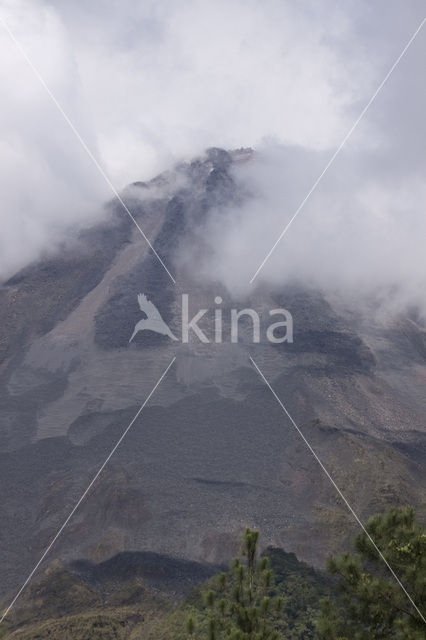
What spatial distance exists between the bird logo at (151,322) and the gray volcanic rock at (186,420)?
2.26ft

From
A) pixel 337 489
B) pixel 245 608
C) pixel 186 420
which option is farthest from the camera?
pixel 186 420

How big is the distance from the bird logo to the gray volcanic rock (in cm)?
69

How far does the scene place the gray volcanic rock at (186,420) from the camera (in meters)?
29.7

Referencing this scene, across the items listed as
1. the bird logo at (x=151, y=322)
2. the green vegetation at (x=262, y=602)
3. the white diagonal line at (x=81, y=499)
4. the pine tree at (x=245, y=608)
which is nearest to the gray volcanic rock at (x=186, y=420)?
the white diagonal line at (x=81, y=499)

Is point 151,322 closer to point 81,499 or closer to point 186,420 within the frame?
point 186,420

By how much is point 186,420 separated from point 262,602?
26.7m

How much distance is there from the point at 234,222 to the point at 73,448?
43.9 m

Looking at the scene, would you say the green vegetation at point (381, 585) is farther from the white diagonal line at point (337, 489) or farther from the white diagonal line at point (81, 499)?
the white diagonal line at point (81, 499)

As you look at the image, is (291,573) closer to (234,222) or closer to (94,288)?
(94,288)

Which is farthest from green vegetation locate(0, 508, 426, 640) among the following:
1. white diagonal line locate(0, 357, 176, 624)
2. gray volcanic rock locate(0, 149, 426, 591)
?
gray volcanic rock locate(0, 149, 426, 591)

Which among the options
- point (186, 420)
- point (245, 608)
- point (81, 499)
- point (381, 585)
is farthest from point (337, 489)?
point (245, 608)

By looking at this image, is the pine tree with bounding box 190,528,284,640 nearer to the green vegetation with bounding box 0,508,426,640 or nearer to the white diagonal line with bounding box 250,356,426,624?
the green vegetation with bounding box 0,508,426,640

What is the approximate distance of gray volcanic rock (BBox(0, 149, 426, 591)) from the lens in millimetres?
29688

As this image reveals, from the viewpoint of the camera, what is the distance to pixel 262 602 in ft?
39.2
